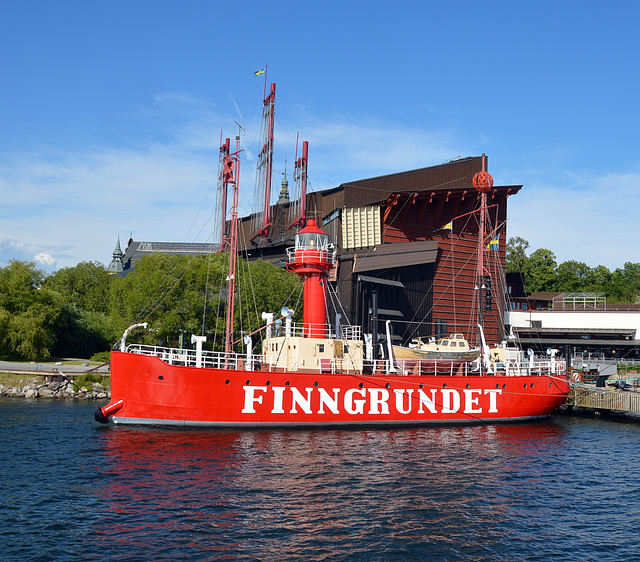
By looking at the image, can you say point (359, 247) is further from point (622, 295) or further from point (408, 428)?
point (622, 295)

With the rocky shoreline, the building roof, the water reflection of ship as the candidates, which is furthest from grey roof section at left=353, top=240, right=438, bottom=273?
the building roof

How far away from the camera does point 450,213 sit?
55781mm

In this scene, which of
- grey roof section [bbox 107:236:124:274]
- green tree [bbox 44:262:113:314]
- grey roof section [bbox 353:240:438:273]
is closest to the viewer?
grey roof section [bbox 353:240:438:273]

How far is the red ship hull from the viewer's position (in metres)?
28.9

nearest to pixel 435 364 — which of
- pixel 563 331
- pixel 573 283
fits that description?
pixel 563 331

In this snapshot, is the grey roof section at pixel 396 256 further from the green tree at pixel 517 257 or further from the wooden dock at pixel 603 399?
the green tree at pixel 517 257

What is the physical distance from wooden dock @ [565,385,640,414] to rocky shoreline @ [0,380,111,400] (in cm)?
3483

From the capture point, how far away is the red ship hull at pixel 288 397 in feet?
94.8

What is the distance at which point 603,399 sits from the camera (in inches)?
1592

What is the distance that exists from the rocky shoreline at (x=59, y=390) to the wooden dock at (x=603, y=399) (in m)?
34.8

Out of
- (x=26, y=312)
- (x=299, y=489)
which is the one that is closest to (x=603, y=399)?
(x=299, y=489)

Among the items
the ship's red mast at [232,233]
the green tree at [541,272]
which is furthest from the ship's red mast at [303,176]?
the green tree at [541,272]

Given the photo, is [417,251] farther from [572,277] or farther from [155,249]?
[155,249]

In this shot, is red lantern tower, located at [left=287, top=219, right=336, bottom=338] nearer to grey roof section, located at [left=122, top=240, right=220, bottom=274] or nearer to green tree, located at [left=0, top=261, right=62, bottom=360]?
green tree, located at [left=0, top=261, right=62, bottom=360]
